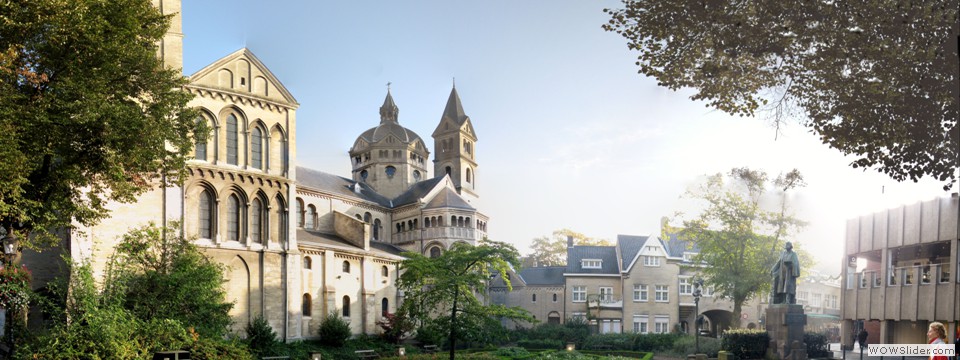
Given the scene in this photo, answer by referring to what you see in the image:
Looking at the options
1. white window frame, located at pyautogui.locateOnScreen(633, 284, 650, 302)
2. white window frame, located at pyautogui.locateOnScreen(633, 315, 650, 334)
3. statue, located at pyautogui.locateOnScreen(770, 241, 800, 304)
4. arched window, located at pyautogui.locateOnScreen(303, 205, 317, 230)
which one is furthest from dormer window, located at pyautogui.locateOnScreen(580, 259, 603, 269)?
statue, located at pyautogui.locateOnScreen(770, 241, 800, 304)

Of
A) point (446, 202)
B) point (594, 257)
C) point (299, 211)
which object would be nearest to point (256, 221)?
point (299, 211)

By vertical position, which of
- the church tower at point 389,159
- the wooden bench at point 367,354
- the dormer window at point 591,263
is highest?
the church tower at point 389,159

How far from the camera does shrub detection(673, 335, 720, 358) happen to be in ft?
116

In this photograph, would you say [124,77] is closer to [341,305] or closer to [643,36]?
[643,36]

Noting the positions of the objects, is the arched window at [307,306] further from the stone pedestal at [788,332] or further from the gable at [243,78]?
the stone pedestal at [788,332]

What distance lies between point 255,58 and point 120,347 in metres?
24.5

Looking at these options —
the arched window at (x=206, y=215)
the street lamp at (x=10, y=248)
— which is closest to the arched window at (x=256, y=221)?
the arched window at (x=206, y=215)

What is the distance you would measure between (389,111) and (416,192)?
13127 mm

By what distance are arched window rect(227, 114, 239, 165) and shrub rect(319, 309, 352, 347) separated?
10.2 m

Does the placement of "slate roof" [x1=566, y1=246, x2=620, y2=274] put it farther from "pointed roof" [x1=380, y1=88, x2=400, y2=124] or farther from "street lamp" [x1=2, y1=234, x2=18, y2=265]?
"street lamp" [x1=2, y1=234, x2=18, y2=265]

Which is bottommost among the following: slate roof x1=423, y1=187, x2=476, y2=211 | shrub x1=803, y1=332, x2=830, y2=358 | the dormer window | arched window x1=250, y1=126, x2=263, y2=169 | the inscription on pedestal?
shrub x1=803, y1=332, x2=830, y2=358

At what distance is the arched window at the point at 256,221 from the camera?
36281 millimetres

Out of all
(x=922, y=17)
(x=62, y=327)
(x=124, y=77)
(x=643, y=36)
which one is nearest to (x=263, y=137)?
(x=124, y=77)

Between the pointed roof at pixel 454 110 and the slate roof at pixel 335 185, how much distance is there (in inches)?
474
